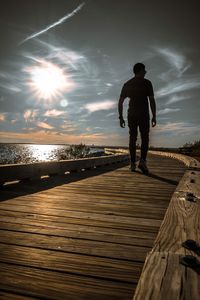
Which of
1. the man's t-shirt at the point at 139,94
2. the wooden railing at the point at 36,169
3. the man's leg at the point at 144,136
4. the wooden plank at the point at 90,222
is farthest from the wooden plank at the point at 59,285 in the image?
the man's t-shirt at the point at 139,94

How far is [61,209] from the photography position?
2.86m

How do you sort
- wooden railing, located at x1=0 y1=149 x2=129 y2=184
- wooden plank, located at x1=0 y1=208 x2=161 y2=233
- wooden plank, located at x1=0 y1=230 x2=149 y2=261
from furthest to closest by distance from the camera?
wooden railing, located at x1=0 y1=149 x2=129 y2=184
wooden plank, located at x1=0 y1=208 x2=161 y2=233
wooden plank, located at x1=0 y1=230 x2=149 y2=261

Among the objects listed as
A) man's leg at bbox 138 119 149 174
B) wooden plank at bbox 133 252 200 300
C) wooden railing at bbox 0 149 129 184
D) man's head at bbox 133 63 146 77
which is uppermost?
man's head at bbox 133 63 146 77

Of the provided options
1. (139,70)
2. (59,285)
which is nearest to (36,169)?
(139,70)

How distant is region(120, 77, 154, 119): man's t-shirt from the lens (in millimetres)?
6742

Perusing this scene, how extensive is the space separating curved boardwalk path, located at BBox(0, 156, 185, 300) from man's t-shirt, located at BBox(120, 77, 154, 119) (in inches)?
149

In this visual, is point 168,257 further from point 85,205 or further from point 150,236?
point 85,205

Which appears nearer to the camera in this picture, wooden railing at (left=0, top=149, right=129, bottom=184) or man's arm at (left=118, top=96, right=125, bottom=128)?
wooden railing at (left=0, top=149, right=129, bottom=184)

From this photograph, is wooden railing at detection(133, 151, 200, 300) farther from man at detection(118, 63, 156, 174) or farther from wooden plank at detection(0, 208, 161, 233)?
man at detection(118, 63, 156, 174)

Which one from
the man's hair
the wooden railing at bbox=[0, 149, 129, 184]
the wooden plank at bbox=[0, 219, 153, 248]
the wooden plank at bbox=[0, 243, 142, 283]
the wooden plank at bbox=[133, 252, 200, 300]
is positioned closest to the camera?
the wooden plank at bbox=[133, 252, 200, 300]

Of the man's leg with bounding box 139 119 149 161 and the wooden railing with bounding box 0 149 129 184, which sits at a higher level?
the man's leg with bounding box 139 119 149 161

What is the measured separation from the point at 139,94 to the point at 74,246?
5.54 meters

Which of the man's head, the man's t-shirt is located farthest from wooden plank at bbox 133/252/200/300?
the man's head

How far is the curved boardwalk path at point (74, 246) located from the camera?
128cm
